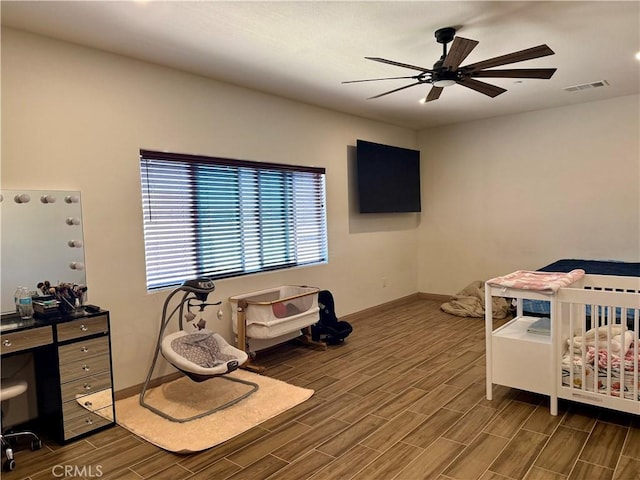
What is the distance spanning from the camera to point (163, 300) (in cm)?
374

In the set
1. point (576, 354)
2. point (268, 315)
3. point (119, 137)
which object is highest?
point (119, 137)

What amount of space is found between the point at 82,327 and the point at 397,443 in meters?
2.20

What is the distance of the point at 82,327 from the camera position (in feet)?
9.39

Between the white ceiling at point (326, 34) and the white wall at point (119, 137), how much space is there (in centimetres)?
18

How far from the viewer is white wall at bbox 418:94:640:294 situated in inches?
213

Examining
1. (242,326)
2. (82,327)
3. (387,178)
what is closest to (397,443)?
(242,326)

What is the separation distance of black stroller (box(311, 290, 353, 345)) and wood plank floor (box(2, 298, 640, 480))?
35.3 inches

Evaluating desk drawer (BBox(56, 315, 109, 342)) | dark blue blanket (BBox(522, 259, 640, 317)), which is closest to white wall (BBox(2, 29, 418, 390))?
desk drawer (BBox(56, 315, 109, 342))

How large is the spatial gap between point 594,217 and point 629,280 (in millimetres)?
2751

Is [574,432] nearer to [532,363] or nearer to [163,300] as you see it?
[532,363]

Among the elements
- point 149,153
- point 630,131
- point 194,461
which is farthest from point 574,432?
point 630,131

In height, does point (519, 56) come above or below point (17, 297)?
above

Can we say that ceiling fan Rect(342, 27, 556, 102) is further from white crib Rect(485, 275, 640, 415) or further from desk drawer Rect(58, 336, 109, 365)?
desk drawer Rect(58, 336, 109, 365)

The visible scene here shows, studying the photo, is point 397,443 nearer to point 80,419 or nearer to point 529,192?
point 80,419
